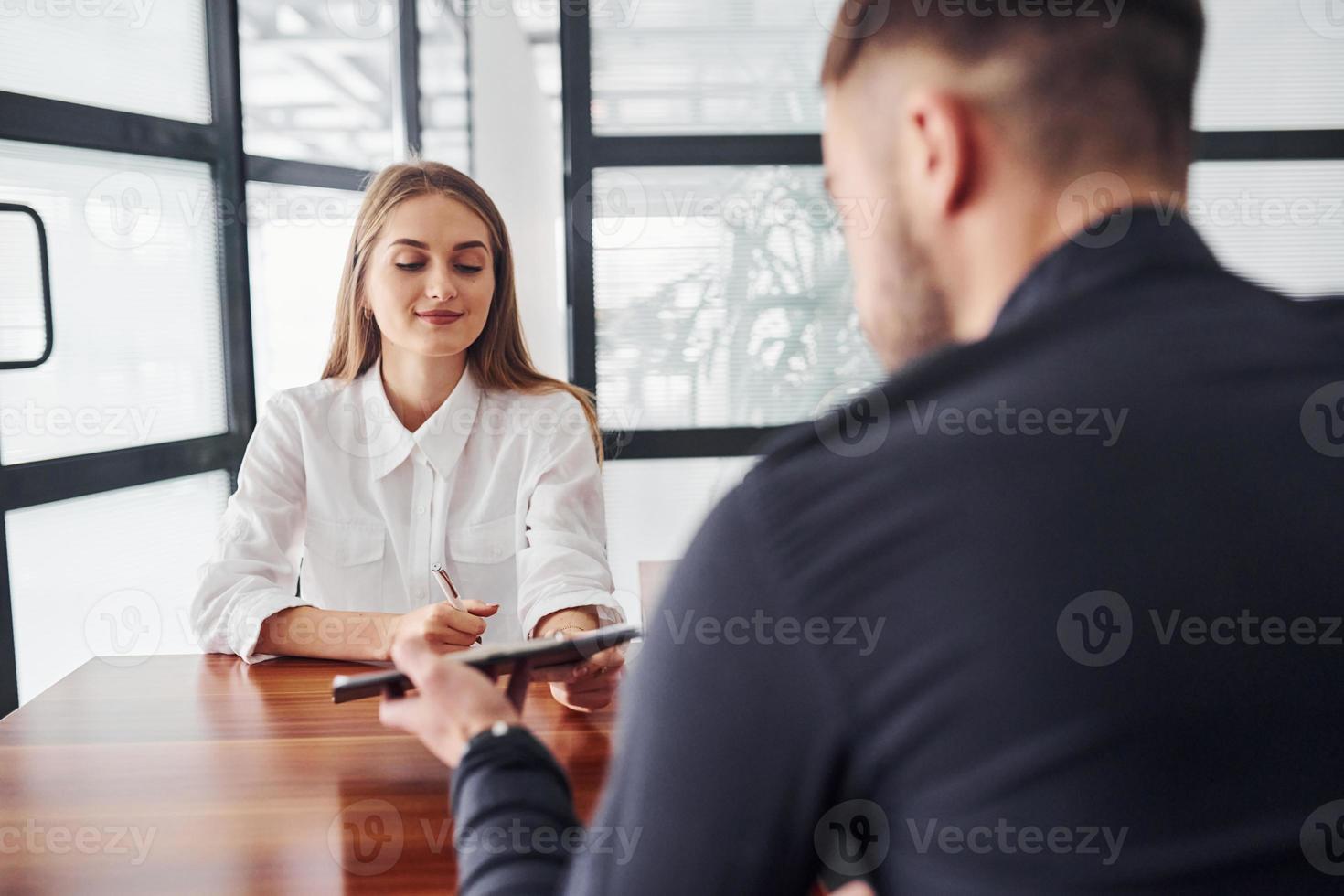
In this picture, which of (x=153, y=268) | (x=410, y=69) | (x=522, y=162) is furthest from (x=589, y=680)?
(x=522, y=162)

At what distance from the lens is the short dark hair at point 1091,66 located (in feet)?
1.86

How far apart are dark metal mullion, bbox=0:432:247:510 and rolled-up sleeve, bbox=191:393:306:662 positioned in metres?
0.69

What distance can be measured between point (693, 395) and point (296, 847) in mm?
2386

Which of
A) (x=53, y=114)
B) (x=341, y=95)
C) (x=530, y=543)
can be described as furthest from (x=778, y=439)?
(x=341, y=95)

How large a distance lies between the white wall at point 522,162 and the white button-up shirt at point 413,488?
184 centimetres

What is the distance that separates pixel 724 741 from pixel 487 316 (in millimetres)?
1668

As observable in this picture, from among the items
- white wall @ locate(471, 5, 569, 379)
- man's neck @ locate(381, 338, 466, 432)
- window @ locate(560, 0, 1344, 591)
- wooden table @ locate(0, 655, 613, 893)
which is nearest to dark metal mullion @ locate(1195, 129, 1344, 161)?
window @ locate(560, 0, 1344, 591)

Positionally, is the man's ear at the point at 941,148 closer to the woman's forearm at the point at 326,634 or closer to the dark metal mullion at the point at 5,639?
the woman's forearm at the point at 326,634

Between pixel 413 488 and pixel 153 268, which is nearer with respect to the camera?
pixel 413 488

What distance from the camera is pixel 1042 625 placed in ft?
1.55

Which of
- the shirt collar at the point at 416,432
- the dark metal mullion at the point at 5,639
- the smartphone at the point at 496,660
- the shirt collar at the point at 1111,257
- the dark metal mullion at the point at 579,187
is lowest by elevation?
the dark metal mullion at the point at 5,639

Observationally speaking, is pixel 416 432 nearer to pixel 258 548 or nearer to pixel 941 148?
pixel 258 548

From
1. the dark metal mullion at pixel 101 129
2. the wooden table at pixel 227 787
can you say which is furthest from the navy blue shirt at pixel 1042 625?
the dark metal mullion at pixel 101 129

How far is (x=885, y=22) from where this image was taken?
603mm
